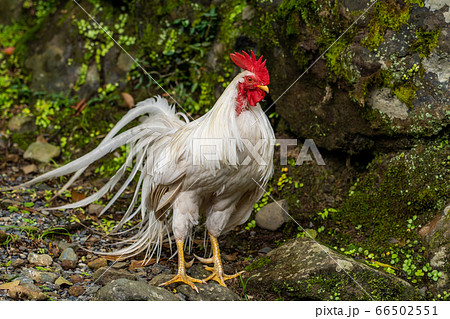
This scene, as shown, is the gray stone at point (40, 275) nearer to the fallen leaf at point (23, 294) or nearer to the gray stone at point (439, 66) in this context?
the fallen leaf at point (23, 294)

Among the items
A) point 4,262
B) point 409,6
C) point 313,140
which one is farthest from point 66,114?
point 409,6

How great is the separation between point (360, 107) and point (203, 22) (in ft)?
9.54

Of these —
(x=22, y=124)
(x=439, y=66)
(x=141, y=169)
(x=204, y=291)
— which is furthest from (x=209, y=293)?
(x=22, y=124)

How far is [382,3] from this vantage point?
16.8ft

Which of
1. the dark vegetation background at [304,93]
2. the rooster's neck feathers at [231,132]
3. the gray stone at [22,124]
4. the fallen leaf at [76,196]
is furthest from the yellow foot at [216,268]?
the gray stone at [22,124]

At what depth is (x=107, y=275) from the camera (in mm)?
4562

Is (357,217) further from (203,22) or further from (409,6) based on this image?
(203,22)

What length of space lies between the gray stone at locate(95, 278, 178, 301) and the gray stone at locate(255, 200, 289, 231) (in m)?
2.05

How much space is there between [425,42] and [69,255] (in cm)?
415

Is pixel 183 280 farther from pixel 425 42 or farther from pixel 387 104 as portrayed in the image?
pixel 425 42

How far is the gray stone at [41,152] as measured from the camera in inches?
279

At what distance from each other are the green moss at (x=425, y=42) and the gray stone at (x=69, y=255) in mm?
4012

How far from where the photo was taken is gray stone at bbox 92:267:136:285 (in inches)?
178

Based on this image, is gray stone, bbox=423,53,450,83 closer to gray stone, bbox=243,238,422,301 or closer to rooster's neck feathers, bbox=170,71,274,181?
rooster's neck feathers, bbox=170,71,274,181
